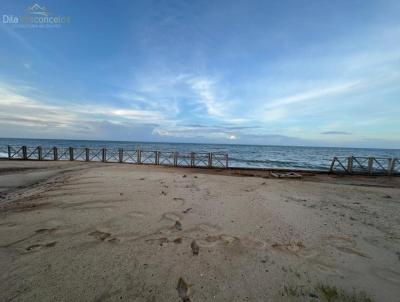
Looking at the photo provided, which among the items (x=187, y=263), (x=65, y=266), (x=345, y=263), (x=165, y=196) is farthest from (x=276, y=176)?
(x=65, y=266)

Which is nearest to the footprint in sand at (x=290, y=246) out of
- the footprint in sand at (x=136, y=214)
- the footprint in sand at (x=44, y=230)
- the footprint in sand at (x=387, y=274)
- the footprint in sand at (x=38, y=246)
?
the footprint in sand at (x=387, y=274)

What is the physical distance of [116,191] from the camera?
7.67 metres

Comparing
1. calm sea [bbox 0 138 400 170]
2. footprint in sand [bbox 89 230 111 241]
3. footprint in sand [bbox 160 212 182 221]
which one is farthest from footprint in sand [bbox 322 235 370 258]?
calm sea [bbox 0 138 400 170]

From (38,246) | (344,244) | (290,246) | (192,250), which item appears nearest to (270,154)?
(344,244)

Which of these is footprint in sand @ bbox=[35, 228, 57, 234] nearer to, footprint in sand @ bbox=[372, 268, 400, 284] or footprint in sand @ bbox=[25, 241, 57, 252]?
footprint in sand @ bbox=[25, 241, 57, 252]

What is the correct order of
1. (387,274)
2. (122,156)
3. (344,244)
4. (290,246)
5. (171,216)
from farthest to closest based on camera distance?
(122,156) < (171,216) < (344,244) < (290,246) < (387,274)

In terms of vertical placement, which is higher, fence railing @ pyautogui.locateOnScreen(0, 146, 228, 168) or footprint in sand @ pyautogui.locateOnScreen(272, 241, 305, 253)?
fence railing @ pyautogui.locateOnScreen(0, 146, 228, 168)

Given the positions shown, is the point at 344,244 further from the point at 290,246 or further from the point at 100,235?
the point at 100,235

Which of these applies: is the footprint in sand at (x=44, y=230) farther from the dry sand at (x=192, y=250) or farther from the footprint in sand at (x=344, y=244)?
the footprint in sand at (x=344, y=244)

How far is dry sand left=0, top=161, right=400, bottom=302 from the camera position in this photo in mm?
2746

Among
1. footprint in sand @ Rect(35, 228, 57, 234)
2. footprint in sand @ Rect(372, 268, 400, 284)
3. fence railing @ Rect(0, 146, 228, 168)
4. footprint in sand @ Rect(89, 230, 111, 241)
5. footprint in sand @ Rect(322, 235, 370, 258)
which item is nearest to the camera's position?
footprint in sand @ Rect(372, 268, 400, 284)

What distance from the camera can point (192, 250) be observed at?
3699mm

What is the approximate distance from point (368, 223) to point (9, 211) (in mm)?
10082

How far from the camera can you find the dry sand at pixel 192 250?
2.75m
